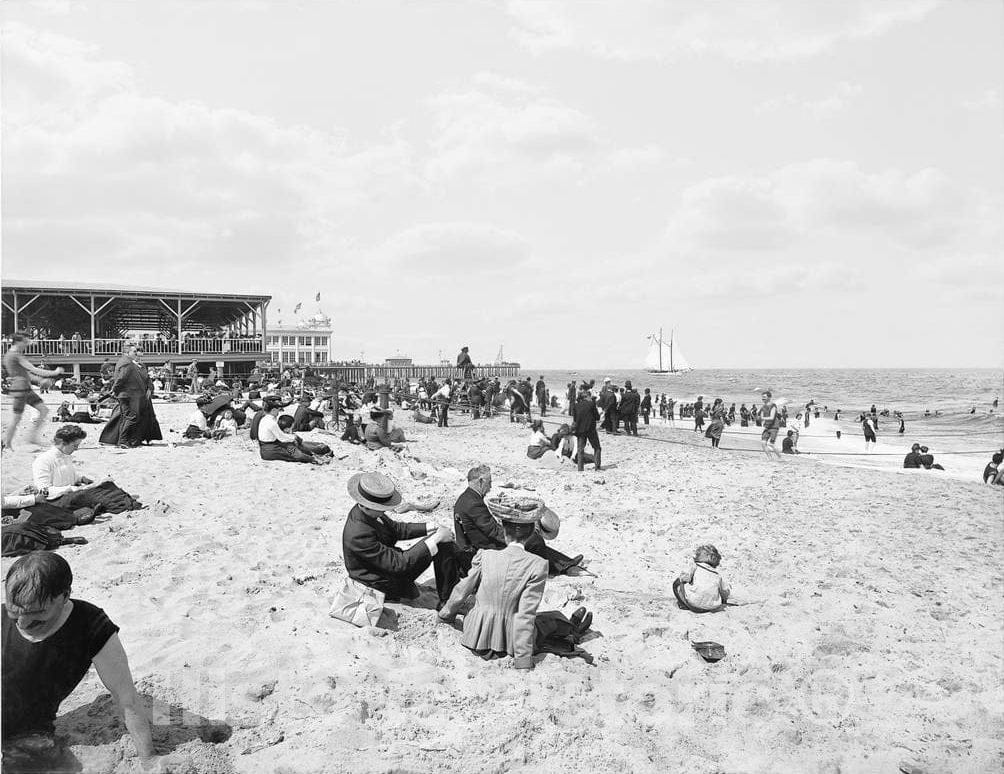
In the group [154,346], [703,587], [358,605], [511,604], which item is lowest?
[703,587]

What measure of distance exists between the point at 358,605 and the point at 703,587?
9.63 ft

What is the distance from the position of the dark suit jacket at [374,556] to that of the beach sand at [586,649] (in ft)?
1.09

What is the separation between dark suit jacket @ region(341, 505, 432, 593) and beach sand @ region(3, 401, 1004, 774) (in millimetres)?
331

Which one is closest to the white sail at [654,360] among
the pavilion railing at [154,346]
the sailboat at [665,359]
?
the sailboat at [665,359]

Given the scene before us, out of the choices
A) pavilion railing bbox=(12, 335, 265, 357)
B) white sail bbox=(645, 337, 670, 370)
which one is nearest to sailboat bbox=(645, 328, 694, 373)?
white sail bbox=(645, 337, 670, 370)

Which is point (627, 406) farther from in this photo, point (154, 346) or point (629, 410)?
point (154, 346)

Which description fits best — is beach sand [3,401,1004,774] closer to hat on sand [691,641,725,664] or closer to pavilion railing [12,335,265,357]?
hat on sand [691,641,725,664]

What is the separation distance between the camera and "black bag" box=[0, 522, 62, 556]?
538 centimetres

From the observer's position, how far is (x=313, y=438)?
1309 cm

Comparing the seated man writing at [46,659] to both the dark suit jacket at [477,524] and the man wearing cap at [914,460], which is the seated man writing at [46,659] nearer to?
the dark suit jacket at [477,524]

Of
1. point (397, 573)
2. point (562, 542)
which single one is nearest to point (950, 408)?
point (562, 542)

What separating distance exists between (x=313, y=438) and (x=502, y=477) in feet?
13.7

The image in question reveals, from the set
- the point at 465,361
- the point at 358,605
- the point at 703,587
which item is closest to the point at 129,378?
the point at 358,605

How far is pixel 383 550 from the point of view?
16.4ft
